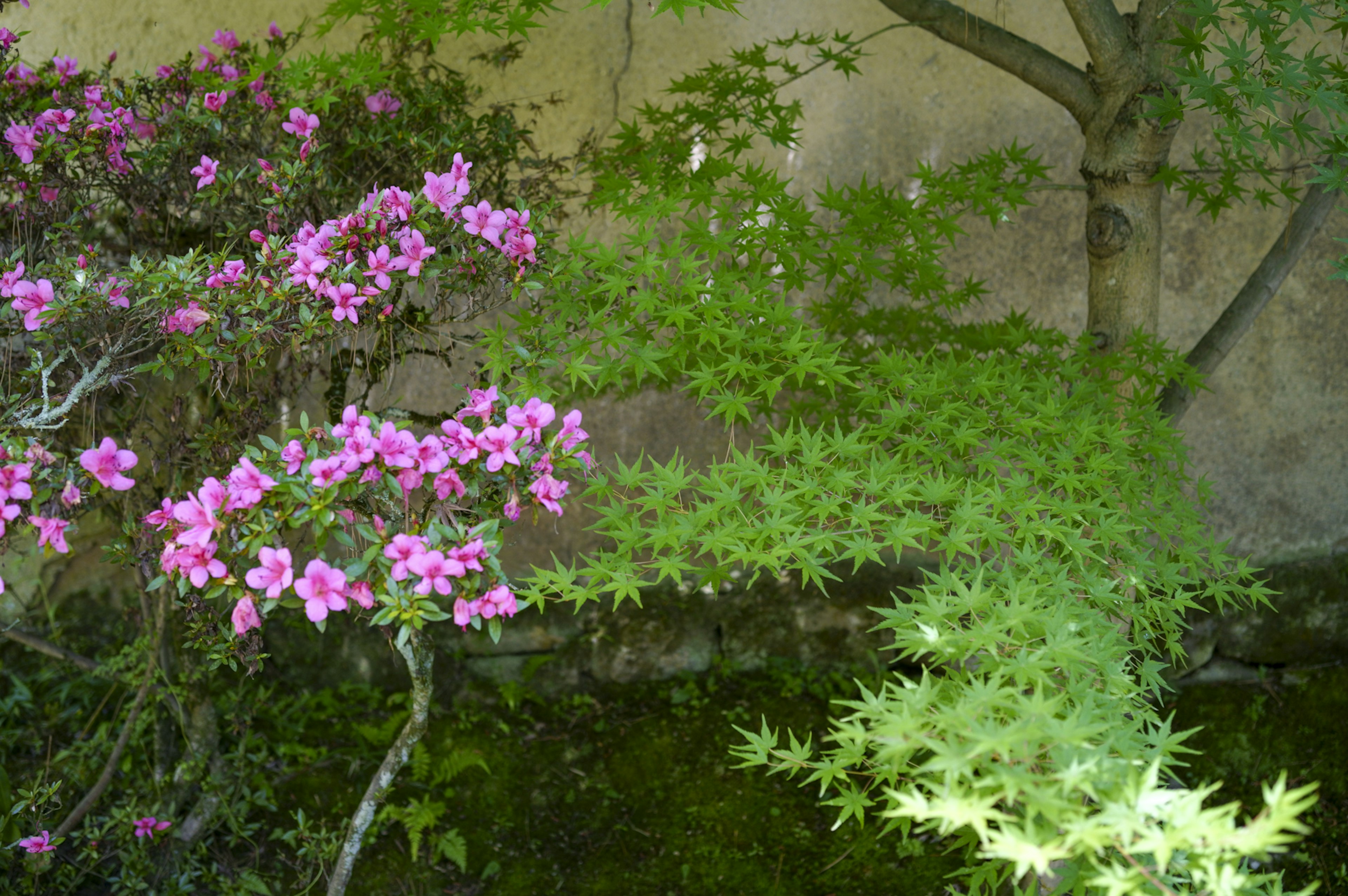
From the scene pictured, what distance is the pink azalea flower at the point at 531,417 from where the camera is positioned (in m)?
1.55

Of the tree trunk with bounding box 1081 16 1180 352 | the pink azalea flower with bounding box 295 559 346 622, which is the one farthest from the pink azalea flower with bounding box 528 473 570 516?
the tree trunk with bounding box 1081 16 1180 352

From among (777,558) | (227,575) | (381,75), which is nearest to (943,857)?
(777,558)

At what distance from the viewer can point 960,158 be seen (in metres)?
3.14

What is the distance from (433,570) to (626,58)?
2.26 m

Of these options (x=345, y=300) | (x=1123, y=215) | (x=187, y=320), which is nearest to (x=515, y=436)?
(x=345, y=300)

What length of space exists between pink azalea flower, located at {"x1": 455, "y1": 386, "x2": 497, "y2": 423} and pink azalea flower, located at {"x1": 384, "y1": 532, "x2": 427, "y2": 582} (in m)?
0.21

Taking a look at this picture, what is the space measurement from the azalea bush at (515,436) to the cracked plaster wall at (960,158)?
1.39ft

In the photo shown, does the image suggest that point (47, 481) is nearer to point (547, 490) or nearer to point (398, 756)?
point (547, 490)

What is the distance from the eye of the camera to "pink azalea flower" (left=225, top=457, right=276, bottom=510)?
1.40m

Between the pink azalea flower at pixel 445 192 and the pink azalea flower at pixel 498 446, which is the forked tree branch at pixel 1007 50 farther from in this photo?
the pink azalea flower at pixel 498 446

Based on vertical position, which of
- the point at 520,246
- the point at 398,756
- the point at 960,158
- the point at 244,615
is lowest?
the point at 398,756

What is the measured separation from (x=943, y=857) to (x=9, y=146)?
2.96 metres

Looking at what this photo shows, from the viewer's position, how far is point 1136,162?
231 centimetres

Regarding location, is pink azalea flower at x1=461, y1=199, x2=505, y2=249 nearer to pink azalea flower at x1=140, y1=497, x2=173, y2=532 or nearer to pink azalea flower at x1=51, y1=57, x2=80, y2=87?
pink azalea flower at x1=140, y1=497, x2=173, y2=532
